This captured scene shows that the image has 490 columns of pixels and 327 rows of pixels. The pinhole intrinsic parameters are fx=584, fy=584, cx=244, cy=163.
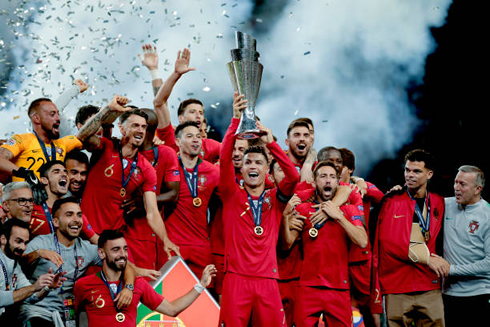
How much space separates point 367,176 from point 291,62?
7.07 ft

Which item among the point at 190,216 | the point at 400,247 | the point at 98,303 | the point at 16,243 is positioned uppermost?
the point at 190,216

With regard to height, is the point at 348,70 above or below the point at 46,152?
above

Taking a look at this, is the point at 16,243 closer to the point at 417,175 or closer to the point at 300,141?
the point at 300,141

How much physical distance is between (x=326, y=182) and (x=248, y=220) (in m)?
0.76

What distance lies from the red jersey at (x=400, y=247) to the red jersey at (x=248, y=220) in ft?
3.93

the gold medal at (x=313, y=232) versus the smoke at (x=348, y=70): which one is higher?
the smoke at (x=348, y=70)

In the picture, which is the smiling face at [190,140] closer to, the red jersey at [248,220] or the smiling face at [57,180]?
the red jersey at [248,220]

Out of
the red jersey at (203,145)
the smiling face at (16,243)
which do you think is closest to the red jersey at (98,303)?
the smiling face at (16,243)

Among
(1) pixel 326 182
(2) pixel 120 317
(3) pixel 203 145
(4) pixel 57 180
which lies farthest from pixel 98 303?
(3) pixel 203 145

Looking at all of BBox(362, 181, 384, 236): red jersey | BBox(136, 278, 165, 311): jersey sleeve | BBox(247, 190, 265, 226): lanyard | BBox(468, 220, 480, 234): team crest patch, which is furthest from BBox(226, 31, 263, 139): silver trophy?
BBox(468, 220, 480, 234): team crest patch

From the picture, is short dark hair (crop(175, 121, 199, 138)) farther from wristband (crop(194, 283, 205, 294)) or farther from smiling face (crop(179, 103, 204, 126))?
wristband (crop(194, 283, 205, 294))

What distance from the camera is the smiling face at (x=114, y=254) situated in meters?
4.03

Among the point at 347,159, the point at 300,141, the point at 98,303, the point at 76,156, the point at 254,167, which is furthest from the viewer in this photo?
the point at 347,159

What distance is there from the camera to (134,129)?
4848 millimetres
